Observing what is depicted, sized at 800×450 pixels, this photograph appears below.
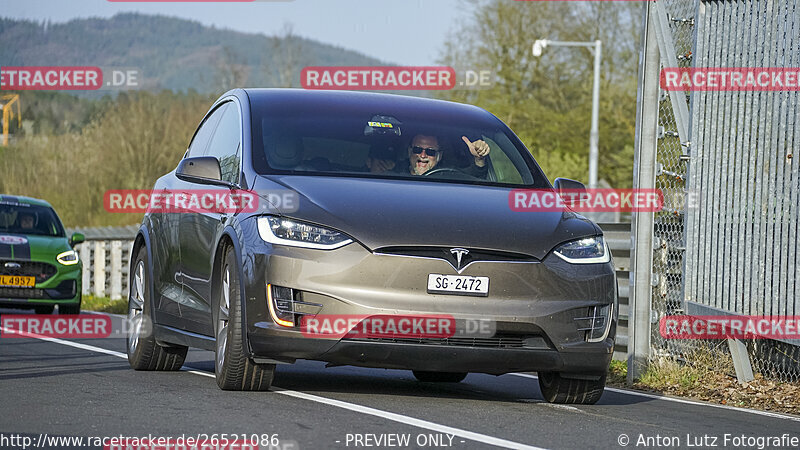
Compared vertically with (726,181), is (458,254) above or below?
below

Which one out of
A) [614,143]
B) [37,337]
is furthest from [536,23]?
[37,337]

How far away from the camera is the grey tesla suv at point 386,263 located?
7.30m

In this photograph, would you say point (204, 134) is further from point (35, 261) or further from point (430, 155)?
point (35, 261)

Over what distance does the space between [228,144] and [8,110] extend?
48.4 meters

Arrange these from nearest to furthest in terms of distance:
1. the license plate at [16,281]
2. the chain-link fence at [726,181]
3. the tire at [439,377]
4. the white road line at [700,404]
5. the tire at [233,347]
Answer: the tire at [233,347], the white road line at [700,404], the chain-link fence at [726,181], the tire at [439,377], the license plate at [16,281]

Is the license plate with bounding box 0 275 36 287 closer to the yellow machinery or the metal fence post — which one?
A: the metal fence post

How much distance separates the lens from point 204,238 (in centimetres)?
857

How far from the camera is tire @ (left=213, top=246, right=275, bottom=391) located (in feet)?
24.9

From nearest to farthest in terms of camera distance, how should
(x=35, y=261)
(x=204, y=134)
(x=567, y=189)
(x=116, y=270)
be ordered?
(x=567, y=189) < (x=204, y=134) < (x=35, y=261) < (x=116, y=270)

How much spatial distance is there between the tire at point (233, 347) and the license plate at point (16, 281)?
35.9ft

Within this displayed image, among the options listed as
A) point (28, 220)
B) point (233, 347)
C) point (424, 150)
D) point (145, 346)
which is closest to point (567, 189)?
point (424, 150)

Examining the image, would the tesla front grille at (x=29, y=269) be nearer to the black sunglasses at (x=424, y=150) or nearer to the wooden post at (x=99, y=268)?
the wooden post at (x=99, y=268)

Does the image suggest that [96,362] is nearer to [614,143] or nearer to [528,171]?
[528,171]

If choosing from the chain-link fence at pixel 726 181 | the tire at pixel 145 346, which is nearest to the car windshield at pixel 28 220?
the tire at pixel 145 346
